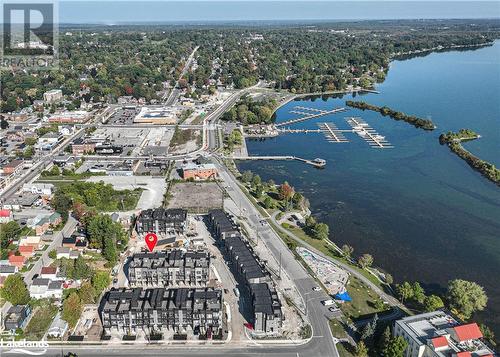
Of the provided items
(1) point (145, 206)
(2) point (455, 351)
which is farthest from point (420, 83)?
(2) point (455, 351)

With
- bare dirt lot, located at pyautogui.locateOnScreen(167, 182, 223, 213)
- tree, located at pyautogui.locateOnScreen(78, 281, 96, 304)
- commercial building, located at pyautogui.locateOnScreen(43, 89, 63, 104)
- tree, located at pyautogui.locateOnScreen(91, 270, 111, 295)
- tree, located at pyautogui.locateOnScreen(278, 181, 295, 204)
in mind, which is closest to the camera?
tree, located at pyautogui.locateOnScreen(78, 281, 96, 304)

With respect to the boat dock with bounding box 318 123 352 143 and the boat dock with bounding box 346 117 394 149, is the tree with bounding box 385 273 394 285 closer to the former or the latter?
the boat dock with bounding box 346 117 394 149

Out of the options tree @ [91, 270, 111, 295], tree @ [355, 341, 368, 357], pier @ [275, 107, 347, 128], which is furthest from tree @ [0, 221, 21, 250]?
pier @ [275, 107, 347, 128]

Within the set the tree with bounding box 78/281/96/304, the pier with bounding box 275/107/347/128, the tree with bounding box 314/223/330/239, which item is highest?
the pier with bounding box 275/107/347/128

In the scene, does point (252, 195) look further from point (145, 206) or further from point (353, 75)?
point (353, 75)

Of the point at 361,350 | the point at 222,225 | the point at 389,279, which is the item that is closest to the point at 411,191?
the point at 389,279

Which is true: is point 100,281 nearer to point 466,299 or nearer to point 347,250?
point 347,250

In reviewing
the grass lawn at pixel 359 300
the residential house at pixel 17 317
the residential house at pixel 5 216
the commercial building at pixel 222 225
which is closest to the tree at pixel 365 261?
the grass lawn at pixel 359 300
